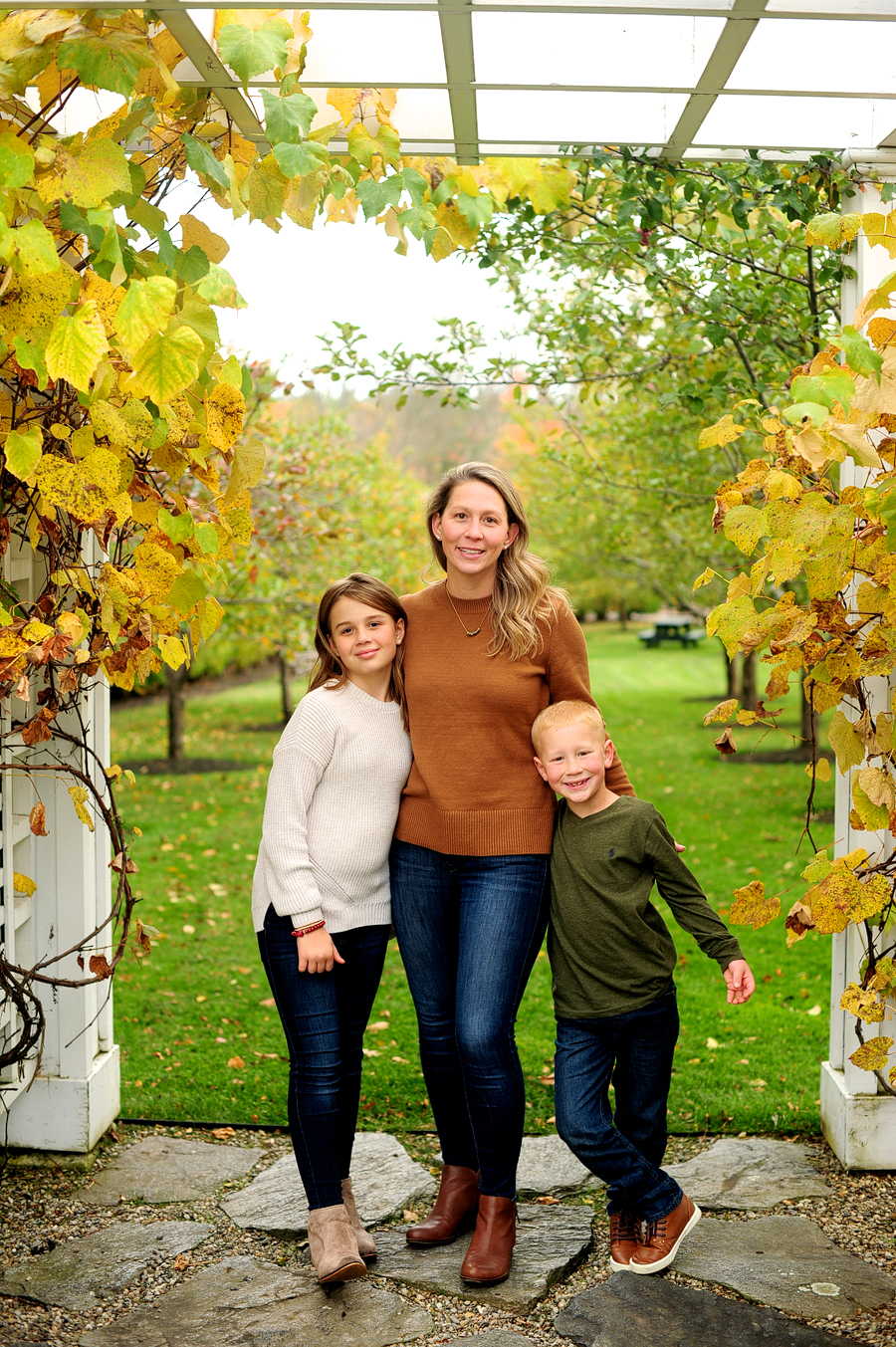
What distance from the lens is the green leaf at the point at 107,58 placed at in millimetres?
2031

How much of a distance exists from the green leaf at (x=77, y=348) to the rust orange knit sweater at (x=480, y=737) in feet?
3.40

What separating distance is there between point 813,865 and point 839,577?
0.66 m

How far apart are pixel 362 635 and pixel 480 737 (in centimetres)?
34

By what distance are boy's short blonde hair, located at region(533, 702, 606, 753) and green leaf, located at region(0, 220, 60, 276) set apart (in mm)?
1295

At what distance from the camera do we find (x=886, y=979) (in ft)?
9.09

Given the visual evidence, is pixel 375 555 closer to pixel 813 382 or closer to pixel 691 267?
pixel 691 267

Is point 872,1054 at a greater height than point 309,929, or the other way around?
point 309,929

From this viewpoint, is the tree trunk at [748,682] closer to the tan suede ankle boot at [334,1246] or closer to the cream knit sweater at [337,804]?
the cream knit sweater at [337,804]

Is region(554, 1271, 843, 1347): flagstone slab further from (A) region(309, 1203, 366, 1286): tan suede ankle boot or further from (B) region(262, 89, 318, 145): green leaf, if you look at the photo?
(B) region(262, 89, 318, 145): green leaf

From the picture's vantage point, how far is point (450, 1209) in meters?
2.77

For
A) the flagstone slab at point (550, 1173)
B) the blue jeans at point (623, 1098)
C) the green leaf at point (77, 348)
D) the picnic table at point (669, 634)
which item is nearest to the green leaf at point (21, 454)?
the green leaf at point (77, 348)

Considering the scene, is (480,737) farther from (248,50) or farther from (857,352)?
(248,50)

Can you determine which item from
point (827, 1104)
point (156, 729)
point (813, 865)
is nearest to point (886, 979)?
point (813, 865)

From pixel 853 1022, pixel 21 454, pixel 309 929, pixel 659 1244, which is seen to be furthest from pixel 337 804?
pixel 853 1022
